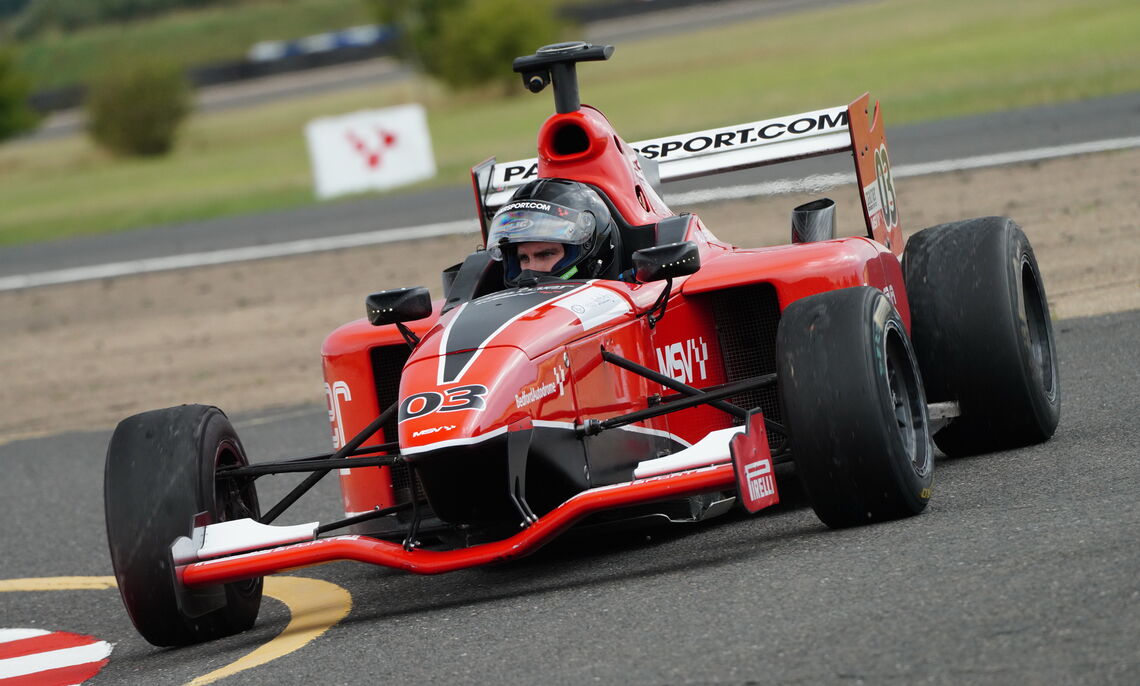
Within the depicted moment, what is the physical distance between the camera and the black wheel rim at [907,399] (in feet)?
20.2

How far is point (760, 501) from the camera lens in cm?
569

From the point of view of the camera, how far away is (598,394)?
20.6 feet

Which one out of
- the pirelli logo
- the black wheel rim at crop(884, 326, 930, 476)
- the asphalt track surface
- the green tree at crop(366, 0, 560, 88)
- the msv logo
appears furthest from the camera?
the green tree at crop(366, 0, 560, 88)

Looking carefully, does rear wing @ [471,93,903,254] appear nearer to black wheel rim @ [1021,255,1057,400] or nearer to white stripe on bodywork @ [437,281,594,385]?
black wheel rim @ [1021,255,1057,400]

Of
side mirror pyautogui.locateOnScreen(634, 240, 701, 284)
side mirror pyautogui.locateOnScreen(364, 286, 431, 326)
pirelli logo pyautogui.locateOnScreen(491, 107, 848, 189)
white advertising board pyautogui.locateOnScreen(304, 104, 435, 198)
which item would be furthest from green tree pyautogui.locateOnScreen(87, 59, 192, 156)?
side mirror pyautogui.locateOnScreen(634, 240, 701, 284)

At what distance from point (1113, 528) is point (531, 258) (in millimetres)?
2591

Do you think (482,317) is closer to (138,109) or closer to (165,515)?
(165,515)

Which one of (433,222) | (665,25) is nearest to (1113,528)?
(433,222)

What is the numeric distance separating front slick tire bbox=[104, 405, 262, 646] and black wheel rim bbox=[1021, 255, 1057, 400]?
141 inches

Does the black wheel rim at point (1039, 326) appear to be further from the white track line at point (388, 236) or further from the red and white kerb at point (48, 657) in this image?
the white track line at point (388, 236)

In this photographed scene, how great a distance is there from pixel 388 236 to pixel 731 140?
12.6 m

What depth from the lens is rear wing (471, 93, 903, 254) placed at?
802 cm

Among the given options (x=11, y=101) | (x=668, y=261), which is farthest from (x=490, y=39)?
(x=668, y=261)

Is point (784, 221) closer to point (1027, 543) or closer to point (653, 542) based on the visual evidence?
point (653, 542)
